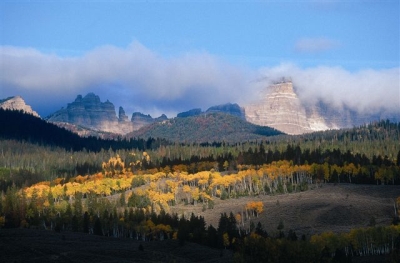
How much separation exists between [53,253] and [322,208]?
306 ft

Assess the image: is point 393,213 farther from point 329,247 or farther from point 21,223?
point 21,223

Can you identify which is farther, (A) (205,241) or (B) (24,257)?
(A) (205,241)

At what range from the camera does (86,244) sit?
14538cm

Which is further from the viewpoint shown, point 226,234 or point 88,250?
point 226,234

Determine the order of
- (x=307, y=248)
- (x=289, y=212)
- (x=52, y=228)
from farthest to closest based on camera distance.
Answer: (x=289, y=212) → (x=52, y=228) → (x=307, y=248)

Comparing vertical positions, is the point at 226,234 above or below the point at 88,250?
above

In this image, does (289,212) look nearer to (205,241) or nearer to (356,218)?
(356,218)

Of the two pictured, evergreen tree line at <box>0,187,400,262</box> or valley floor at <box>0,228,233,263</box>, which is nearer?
evergreen tree line at <box>0,187,400,262</box>

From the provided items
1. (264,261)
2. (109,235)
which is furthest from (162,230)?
(264,261)

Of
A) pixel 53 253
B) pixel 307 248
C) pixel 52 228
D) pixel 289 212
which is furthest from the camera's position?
pixel 289 212

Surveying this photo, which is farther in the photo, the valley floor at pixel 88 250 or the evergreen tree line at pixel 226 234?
the valley floor at pixel 88 250

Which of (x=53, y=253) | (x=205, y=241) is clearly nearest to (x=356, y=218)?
(x=205, y=241)

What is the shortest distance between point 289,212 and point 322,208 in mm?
9972

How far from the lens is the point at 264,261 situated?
12056cm
